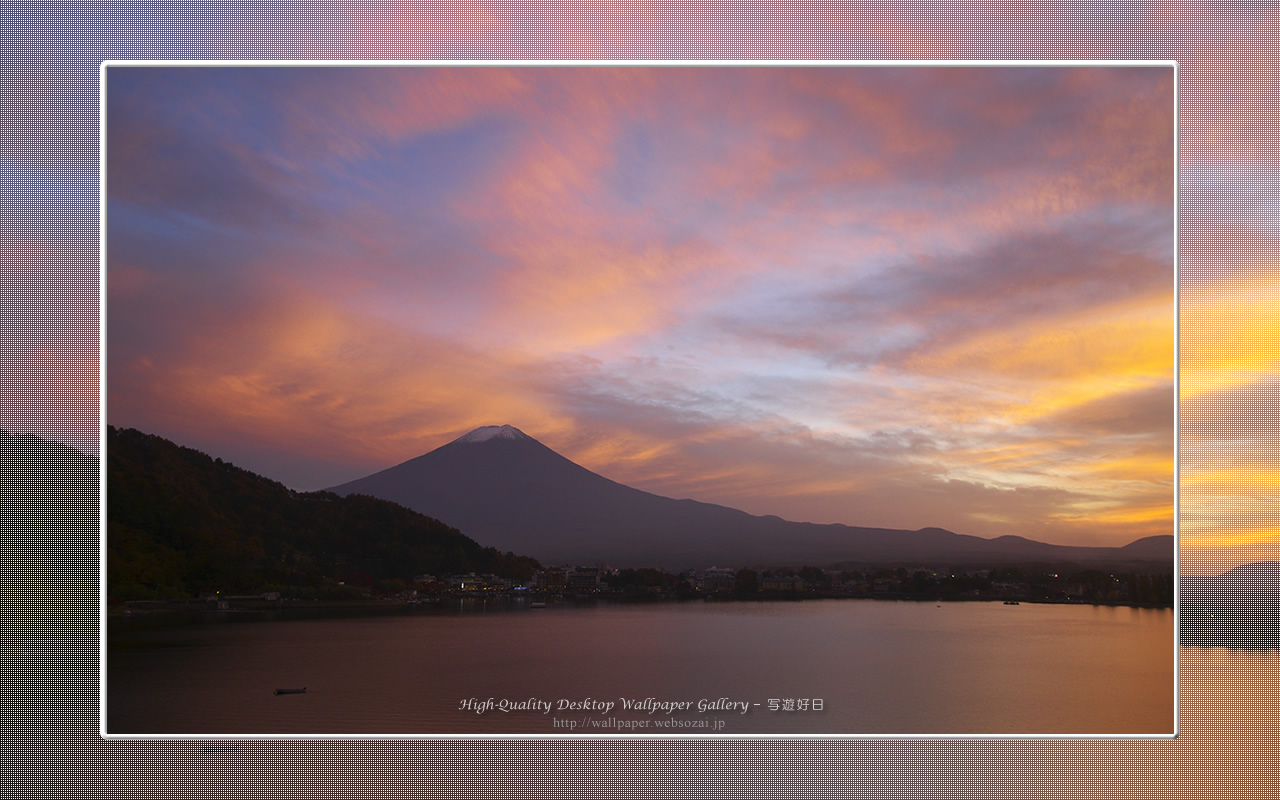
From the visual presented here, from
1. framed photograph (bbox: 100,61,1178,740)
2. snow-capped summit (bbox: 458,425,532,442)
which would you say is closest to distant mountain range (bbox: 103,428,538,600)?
framed photograph (bbox: 100,61,1178,740)

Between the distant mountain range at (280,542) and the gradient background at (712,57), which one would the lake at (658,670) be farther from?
the distant mountain range at (280,542)

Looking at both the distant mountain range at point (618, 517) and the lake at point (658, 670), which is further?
the distant mountain range at point (618, 517)

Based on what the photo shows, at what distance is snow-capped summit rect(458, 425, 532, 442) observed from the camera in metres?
4.77

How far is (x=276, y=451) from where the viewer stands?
4.83 metres

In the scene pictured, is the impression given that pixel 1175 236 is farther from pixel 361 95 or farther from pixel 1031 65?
pixel 361 95

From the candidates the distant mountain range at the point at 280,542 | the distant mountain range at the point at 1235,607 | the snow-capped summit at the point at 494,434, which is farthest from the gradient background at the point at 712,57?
the snow-capped summit at the point at 494,434

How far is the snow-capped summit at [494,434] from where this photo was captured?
4.77 meters

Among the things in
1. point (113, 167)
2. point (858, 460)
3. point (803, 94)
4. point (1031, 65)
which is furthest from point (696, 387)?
point (113, 167)

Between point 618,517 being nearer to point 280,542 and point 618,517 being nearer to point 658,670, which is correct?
point 658,670

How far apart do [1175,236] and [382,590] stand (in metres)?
4.87

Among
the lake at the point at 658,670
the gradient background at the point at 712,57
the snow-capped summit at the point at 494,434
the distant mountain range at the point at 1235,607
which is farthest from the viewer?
the snow-capped summit at the point at 494,434

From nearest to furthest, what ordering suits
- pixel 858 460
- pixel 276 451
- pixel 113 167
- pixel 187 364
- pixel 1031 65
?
pixel 1031 65, pixel 113 167, pixel 187 364, pixel 858 460, pixel 276 451

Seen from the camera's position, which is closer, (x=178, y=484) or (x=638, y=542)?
(x=178, y=484)

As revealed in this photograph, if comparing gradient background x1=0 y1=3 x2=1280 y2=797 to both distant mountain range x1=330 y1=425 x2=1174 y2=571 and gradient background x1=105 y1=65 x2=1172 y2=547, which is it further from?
distant mountain range x1=330 y1=425 x2=1174 y2=571
